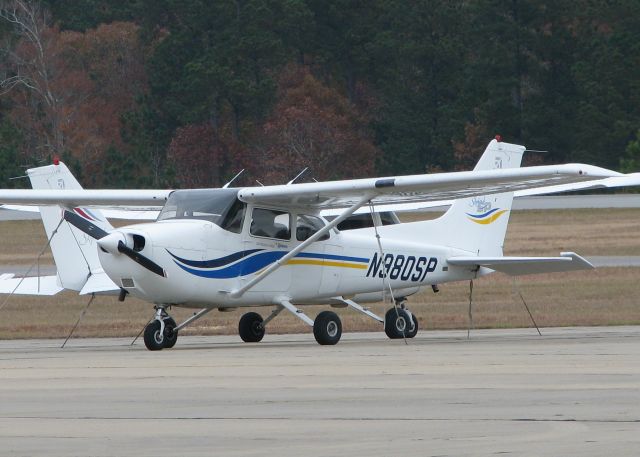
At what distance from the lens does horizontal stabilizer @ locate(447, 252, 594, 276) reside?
61.5ft

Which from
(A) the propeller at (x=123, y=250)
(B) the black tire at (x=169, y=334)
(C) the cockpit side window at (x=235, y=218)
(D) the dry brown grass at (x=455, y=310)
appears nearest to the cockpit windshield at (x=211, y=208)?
(C) the cockpit side window at (x=235, y=218)

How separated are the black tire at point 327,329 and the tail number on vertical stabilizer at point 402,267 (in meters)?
1.44

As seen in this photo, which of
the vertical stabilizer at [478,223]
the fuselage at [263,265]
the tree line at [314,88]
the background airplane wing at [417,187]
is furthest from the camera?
the tree line at [314,88]

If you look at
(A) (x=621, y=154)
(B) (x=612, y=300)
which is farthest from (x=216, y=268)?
(A) (x=621, y=154)

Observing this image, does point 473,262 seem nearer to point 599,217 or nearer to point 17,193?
point 17,193

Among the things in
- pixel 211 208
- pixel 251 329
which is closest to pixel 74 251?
pixel 251 329

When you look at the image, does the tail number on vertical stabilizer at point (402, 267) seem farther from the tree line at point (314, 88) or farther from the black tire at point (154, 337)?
the tree line at point (314, 88)

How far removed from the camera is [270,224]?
18.5m

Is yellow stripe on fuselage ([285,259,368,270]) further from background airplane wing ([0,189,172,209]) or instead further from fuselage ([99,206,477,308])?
background airplane wing ([0,189,172,209])

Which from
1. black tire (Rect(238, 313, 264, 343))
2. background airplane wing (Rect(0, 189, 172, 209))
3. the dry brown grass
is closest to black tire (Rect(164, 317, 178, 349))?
black tire (Rect(238, 313, 264, 343))

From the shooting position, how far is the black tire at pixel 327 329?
59.3 feet

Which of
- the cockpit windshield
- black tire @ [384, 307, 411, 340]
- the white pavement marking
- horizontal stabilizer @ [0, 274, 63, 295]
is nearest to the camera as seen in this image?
the white pavement marking

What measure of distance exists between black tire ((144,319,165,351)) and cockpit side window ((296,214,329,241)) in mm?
2384

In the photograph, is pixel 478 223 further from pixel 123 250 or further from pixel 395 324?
pixel 123 250
